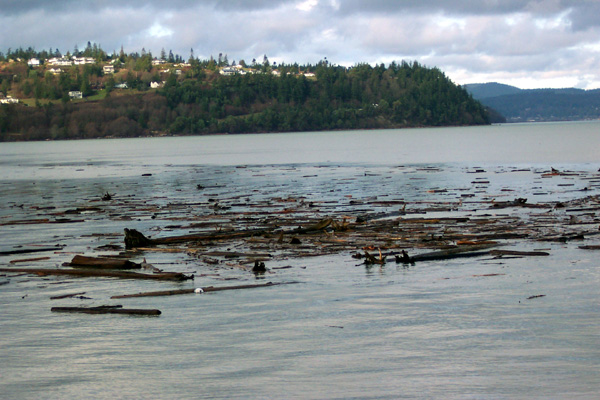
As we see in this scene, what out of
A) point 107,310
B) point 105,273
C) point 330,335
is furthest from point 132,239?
point 330,335

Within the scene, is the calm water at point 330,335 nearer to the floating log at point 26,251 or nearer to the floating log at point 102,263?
the floating log at point 102,263

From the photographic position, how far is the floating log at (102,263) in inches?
838

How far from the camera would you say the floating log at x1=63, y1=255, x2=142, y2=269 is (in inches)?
838

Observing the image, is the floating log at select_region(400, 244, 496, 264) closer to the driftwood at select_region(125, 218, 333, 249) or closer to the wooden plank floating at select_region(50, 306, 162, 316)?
the driftwood at select_region(125, 218, 333, 249)

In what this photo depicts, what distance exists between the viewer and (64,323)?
645 inches

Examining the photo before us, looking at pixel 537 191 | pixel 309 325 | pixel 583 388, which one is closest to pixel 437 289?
pixel 309 325

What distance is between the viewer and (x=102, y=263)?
21609 millimetres

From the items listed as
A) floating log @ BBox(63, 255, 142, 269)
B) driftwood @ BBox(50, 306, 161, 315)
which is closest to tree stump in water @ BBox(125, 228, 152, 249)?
floating log @ BBox(63, 255, 142, 269)

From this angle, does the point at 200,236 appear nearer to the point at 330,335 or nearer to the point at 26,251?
the point at 26,251

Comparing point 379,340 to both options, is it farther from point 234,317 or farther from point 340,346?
point 234,317

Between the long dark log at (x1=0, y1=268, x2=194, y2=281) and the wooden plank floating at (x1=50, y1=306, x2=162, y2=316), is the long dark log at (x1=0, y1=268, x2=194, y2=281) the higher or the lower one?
the higher one

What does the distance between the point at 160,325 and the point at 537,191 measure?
32.4 meters

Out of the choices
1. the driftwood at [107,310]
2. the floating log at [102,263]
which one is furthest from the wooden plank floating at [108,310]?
the floating log at [102,263]

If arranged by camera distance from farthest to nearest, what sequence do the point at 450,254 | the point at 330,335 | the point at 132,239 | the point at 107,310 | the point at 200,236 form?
the point at 200,236 < the point at 132,239 < the point at 450,254 < the point at 107,310 < the point at 330,335
